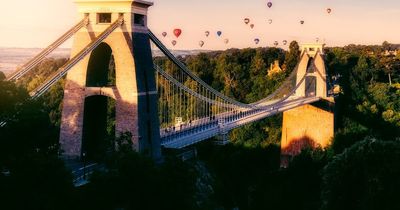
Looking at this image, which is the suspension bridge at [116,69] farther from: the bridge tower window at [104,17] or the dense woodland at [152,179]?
the dense woodland at [152,179]

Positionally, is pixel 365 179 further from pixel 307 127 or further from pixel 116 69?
pixel 307 127

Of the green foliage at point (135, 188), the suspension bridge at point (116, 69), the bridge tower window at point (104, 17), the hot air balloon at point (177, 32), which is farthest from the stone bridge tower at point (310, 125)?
the green foliage at point (135, 188)

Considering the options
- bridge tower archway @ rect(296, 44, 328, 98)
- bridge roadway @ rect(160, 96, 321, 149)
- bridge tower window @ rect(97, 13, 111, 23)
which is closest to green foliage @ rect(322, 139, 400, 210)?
bridge roadway @ rect(160, 96, 321, 149)

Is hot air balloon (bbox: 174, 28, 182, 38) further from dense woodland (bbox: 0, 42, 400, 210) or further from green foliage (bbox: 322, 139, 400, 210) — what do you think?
green foliage (bbox: 322, 139, 400, 210)

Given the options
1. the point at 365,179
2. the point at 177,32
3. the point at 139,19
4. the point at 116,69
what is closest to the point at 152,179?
the point at 365,179

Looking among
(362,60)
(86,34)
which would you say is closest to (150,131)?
(86,34)
